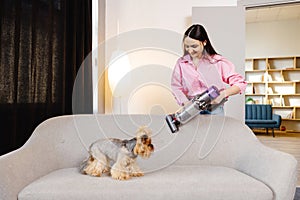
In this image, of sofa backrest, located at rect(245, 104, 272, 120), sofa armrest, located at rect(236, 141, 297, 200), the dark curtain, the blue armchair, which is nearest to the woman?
sofa armrest, located at rect(236, 141, 297, 200)

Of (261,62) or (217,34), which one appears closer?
(217,34)

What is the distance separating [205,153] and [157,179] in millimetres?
457

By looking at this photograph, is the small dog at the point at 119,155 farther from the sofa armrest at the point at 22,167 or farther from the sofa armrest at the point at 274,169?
the sofa armrest at the point at 274,169

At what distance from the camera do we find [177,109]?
1.76m

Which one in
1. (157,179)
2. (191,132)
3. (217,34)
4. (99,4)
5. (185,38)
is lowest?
(157,179)

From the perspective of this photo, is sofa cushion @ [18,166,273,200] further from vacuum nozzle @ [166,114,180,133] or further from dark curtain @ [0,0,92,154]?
dark curtain @ [0,0,92,154]

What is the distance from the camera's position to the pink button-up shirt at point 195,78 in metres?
1.77

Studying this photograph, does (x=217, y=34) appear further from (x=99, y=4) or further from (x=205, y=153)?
(x=205, y=153)

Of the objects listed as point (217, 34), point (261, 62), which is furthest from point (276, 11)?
point (217, 34)

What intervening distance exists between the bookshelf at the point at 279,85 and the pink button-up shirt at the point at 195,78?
18.3 feet

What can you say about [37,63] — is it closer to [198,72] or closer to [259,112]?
[198,72]

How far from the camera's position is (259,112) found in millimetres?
6375

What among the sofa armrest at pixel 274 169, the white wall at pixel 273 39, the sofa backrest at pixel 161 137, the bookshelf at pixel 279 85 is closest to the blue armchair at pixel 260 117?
the bookshelf at pixel 279 85

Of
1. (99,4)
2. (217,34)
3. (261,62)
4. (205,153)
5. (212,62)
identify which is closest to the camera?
(205,153)
